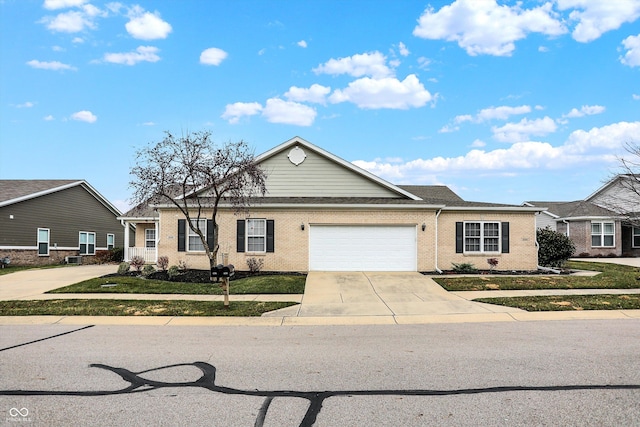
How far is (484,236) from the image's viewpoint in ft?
67.3

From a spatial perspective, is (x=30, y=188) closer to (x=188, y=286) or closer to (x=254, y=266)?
(x=254, y=266)

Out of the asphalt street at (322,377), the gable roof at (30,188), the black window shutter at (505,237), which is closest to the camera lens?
the asphalt street at (322,377)

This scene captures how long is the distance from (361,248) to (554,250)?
9.29 meters

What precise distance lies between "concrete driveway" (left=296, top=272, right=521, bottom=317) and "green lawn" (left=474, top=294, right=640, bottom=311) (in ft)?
1.88

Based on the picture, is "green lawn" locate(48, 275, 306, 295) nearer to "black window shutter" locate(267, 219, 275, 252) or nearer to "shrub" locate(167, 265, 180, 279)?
"shrub" locate(167, 265, 180, 279)

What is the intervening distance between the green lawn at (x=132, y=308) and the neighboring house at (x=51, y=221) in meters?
17.2

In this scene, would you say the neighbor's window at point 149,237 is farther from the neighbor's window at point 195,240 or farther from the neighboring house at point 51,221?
the neighbor's window at point 195,240

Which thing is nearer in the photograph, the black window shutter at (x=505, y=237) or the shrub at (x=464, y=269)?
the shrub at (x=464, y=269)

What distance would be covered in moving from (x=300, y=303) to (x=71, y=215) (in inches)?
1007

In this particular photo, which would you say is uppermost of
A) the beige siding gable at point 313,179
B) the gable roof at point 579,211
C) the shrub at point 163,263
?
the beige siding gable at point 313,179

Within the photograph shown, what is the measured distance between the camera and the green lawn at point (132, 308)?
37.9 ft

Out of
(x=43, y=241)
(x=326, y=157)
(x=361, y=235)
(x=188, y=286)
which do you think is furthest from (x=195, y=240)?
(x=43, y=241)

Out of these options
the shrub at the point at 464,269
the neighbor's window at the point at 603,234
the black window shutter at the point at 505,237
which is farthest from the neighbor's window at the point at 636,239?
the shrub at the point at 464,269

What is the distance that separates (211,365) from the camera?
6.80 m
